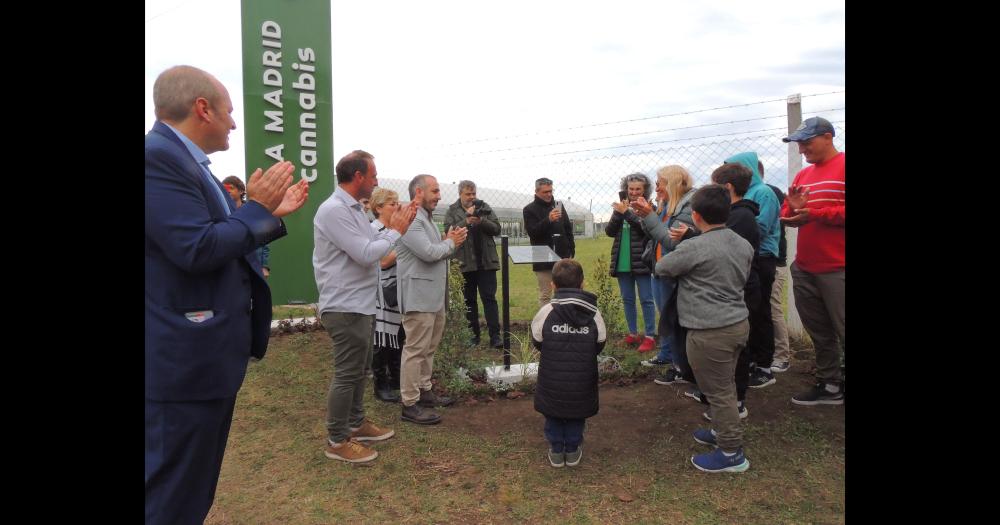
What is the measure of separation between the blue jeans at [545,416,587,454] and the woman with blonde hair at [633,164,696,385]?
0.85 metres

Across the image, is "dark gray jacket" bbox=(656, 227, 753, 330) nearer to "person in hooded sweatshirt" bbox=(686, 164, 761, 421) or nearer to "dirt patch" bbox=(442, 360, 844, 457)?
"person in hooded sweatshirt" bbox=(686, 164, 761, 421)

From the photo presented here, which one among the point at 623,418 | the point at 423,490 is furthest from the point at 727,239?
the point at 423,490

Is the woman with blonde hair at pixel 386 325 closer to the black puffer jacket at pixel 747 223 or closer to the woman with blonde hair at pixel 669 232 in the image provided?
the woman with blonde hair at pixel 669 232

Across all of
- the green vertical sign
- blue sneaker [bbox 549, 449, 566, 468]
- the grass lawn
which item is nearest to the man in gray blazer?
the grass lawn

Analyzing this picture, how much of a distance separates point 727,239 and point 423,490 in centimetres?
242

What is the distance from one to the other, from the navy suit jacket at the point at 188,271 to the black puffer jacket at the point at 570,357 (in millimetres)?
2049

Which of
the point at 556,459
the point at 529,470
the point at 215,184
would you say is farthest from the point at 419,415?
the point at 215,184

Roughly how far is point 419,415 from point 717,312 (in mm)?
2392

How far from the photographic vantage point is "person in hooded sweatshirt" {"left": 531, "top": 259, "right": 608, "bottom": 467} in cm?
359

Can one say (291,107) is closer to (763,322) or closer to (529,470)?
(529,470)

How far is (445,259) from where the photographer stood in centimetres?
457

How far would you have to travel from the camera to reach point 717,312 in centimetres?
347

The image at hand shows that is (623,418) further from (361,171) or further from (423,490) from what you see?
(361,171)

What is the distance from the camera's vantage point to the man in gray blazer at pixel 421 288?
14.3 feet
